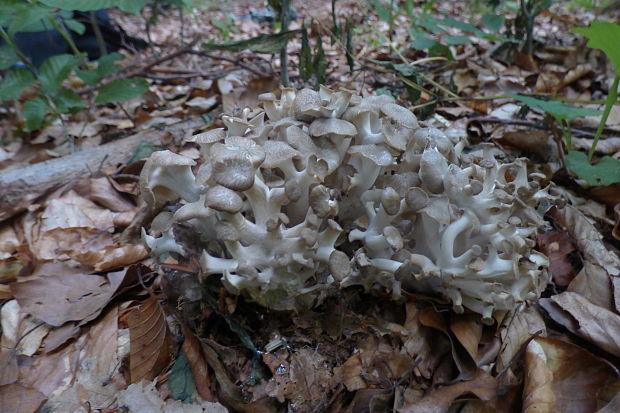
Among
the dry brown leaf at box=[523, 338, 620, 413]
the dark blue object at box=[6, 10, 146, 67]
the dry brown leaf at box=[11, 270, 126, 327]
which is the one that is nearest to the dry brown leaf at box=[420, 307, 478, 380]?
the dry brown leaf at box=[523, 338, 620, 413]

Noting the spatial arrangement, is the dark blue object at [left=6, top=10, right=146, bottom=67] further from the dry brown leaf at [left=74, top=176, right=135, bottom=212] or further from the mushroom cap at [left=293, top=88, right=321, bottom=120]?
the mushroom cap at [left=293, top=88, right=321, bottom=120]

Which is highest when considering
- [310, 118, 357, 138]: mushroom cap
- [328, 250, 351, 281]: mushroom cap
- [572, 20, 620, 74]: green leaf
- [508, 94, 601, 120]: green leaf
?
[572, 20, 620, 74]: green leaf

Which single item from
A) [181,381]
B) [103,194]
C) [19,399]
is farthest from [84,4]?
[181,381]

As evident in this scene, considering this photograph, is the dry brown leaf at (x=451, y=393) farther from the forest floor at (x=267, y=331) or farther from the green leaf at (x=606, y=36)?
the green leaf at (x=606, y=36)

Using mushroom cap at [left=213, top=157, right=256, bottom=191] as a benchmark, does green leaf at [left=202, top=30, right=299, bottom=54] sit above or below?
above

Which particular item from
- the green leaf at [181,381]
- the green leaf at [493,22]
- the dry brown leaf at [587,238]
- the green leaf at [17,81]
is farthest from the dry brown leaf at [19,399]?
the green leaf at [493,22]

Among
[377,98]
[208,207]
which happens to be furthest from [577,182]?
[208,207]
